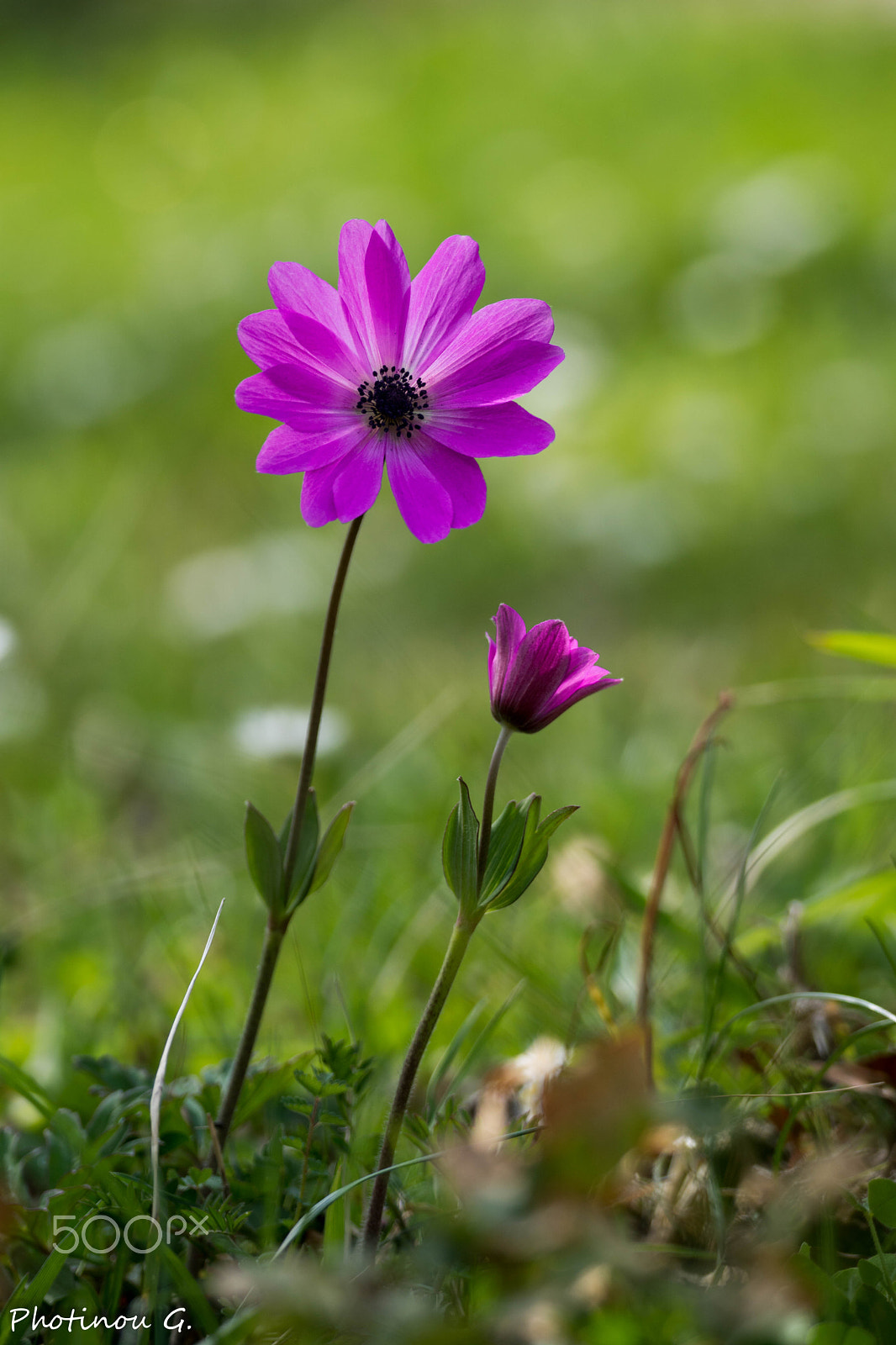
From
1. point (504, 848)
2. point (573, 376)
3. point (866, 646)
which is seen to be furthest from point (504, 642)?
point (573, 376)

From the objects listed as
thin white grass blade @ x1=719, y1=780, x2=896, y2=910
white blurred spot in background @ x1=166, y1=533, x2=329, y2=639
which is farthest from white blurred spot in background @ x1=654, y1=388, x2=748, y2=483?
thin white grass blade @ x1=719, y1=780, x2=896, y2=910

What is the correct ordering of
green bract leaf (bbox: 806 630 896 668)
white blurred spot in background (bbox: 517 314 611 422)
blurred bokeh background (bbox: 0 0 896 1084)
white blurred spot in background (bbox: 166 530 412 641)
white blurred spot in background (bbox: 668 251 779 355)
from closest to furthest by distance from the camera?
green bract leaf (bbox: 806 630 896 668) < blurred bokeh background (bbox: 0 0 896 1084) < white blurred spot in background (bbox: 166 530 412 641) < white blurred spot in background (bbox: 517 314 611 422) < white blurred spot in background (bbox: 668 251 779 355)

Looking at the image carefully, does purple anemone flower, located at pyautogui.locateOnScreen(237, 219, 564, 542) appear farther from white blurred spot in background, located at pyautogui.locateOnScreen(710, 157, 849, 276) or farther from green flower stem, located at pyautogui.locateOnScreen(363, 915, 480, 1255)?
white blurred spot in background, located at pyautogui.locateOnScreen(710, 157, 849, 276)

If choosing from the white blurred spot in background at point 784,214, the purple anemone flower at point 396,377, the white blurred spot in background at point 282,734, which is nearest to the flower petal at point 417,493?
the purple anemone flower at point 396,377

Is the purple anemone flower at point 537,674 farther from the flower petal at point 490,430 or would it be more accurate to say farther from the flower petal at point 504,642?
the flower petal at point 490,430

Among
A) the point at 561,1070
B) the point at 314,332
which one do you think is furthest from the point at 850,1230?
the point at 314,332
